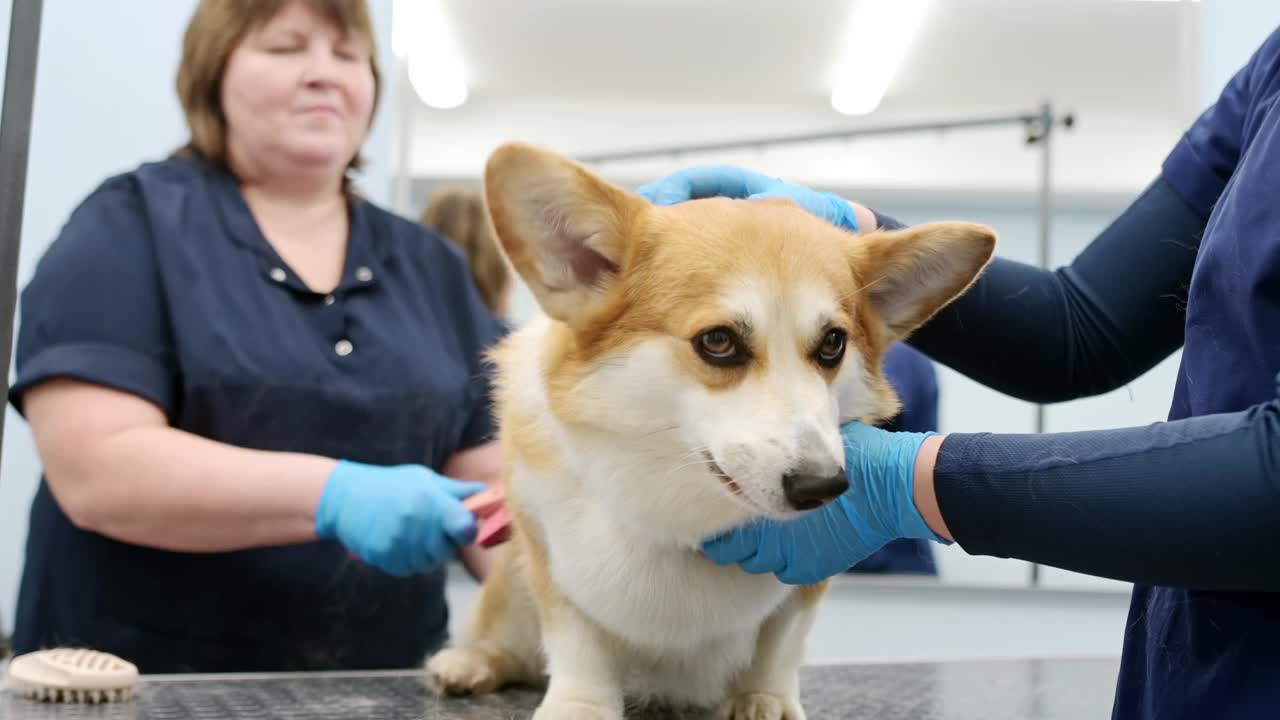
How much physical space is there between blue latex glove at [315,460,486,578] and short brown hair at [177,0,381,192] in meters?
0.63

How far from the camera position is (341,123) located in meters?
1.54

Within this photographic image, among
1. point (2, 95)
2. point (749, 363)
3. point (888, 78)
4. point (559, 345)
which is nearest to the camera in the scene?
point (2, 95)

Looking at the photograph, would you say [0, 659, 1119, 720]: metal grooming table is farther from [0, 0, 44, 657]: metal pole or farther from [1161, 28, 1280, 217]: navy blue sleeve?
[1161, 28, 1280, 217]: navy blue sleeve

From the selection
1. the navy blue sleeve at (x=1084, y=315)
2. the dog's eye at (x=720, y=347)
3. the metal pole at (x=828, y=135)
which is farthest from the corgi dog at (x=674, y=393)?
the metal pole at (x=828, y=135)

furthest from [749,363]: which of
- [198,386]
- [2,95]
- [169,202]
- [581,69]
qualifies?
→ [581,69]

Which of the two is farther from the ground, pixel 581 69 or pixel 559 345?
pixel 581 69

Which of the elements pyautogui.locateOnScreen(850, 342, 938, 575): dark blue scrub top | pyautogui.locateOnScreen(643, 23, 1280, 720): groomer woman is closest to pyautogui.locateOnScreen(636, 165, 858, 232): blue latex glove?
pyautogui.locateOnScreen(643, 23, 1280, 720): groomer woman

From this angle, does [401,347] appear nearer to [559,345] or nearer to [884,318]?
[559,345]

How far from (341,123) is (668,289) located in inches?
31.7

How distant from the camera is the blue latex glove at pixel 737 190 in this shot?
1199mm

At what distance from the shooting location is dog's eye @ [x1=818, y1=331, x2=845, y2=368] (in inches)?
38.0

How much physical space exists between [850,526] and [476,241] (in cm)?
235

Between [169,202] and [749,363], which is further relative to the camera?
[169,202]

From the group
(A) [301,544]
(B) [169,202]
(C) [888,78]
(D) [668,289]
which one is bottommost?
(A) [301,544]
